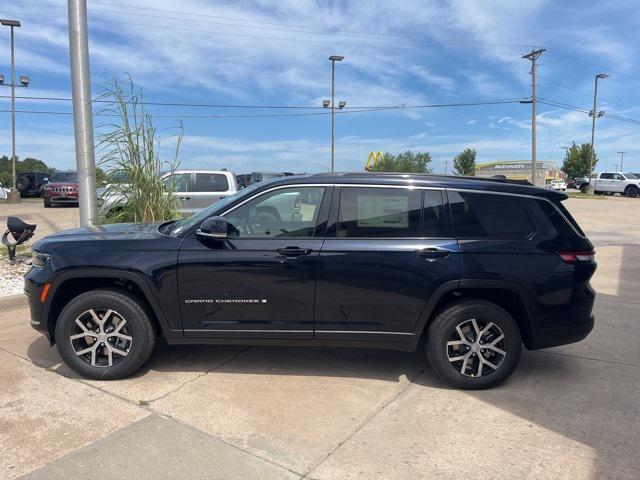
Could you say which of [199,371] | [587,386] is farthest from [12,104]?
[587,386]

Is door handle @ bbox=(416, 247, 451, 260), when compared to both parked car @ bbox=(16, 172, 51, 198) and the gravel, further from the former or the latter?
parked car @ bbox=(16, 172, 51, 198)

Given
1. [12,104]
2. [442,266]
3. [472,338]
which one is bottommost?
[472,338]

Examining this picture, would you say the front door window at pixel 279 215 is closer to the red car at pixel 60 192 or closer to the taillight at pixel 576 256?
the taillight at pixel 576 256

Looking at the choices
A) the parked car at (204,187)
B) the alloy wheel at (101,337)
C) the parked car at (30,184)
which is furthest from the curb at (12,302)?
the parked car at (30,184)

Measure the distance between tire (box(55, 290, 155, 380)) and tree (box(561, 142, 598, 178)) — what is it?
7586 cm

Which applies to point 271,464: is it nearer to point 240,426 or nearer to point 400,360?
point 240,426

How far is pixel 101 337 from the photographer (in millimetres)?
3963

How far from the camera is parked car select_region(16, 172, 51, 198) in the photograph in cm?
3092

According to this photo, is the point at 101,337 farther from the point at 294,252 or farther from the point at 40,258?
the point at 294,252

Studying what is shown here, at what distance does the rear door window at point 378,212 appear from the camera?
12.9 feet

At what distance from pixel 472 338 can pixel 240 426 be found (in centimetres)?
190

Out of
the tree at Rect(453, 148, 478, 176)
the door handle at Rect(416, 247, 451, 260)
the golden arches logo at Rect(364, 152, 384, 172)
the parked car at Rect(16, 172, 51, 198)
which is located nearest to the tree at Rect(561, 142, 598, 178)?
the tree at Rect(453, 148, 478, 176)

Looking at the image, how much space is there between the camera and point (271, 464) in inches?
115

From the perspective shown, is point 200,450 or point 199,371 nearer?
point 200,450
